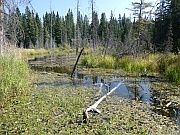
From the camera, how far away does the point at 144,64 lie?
1195 cm

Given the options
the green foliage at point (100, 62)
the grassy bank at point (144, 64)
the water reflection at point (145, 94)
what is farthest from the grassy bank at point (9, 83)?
the green foliage at point (100, 62)

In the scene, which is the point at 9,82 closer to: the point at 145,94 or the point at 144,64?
the point at 145,94

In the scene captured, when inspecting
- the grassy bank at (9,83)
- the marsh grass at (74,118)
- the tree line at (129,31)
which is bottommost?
the marsh grass at (74,118)

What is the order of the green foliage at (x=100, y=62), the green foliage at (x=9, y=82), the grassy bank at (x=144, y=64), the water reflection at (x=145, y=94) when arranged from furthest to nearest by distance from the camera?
the green foliage at (x=100, y=62)
the grassy bank at (x=144, y=64)
the water reflection at (x=145, y=94)
the green foliage at (x=9, y=82)

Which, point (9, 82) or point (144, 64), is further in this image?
point (144, 64)

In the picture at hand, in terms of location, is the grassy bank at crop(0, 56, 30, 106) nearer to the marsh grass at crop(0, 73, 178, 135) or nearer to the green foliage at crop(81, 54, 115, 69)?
the marsh grass at crop(0, 73, 178, 135)

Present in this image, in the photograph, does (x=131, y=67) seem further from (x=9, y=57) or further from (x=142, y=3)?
(x=9, y=57)

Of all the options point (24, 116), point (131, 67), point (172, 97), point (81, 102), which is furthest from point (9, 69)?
point (131, 67)

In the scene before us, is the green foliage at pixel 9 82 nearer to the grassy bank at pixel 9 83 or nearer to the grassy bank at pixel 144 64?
the grassy bank at pixel 9 83

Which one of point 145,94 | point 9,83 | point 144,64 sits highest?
point 144,64

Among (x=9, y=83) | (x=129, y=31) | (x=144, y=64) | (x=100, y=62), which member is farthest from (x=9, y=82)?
(x=129, y=31)

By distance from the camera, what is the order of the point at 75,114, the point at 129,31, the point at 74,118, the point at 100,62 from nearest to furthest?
the point at 74,118 → the point at 75,114 → the point at 100,62 → the point at 129,31

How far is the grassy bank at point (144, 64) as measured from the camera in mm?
9067

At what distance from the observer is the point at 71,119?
4.38m
